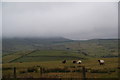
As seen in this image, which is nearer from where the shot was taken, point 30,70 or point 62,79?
point 62,79

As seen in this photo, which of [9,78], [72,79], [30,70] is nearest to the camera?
[72,79]

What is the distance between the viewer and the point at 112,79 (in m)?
15.9

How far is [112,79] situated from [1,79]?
350 inches

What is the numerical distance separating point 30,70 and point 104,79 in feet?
37.9

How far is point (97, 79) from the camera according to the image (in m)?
16.1

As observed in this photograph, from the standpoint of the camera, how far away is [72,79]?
15.8 m

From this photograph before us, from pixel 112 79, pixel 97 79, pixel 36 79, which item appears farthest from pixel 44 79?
pixel 112 79

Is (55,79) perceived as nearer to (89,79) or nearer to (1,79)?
(89,79)

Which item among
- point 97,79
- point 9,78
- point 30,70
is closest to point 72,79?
point 97,79

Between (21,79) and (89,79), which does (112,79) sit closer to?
(89,79)

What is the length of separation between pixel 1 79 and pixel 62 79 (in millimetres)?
4994

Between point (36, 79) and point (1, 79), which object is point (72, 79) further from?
point (1, 79)

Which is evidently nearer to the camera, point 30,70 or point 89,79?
point 89,79

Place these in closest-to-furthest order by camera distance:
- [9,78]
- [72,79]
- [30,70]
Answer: [72,79] < [9,78] < [30,70]
